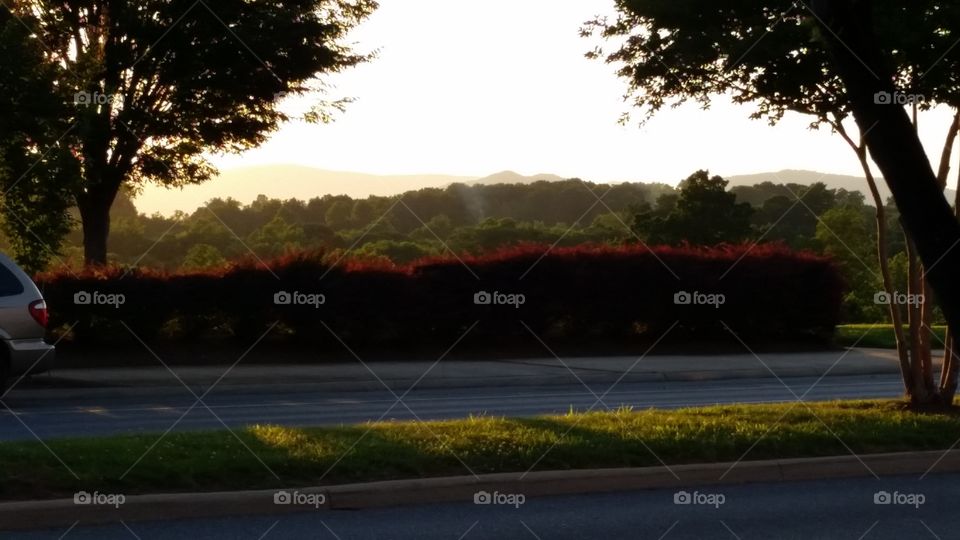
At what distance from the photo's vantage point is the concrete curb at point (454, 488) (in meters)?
7.90

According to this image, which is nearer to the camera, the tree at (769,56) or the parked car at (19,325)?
the tree at (769,56)

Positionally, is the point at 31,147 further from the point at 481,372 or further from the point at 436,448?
the point at 436,448

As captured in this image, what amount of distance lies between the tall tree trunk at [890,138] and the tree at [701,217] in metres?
37.7

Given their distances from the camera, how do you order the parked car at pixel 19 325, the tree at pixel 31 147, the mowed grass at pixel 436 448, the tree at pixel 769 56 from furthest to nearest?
the tree at pixel 31 147 < the parked car at pixel 19 325 < the tree at pixel 769 56 < the mowed grass at pixel 436 448

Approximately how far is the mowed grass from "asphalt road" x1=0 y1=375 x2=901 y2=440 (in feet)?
9.60

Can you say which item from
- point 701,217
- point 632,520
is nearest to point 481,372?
point 632,520

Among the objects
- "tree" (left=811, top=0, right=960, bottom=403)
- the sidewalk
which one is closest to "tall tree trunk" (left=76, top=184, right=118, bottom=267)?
the sidewalk

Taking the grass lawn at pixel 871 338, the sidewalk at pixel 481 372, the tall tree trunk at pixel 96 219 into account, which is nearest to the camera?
the sidewalk at pixel 481 372

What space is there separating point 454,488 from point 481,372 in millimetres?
12691

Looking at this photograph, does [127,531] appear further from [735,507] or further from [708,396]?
[708,396]

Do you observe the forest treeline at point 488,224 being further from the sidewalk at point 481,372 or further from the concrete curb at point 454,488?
the concrete curb at point 454,488

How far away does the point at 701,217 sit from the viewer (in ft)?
151

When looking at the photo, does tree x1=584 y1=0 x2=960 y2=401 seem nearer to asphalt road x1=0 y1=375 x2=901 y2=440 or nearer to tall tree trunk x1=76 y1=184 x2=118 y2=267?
asphalt road x1=0 y1=375 x2=901 y2=440

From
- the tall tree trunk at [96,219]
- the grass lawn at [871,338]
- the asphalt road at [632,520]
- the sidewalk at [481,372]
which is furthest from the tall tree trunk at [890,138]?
the grass lawn at [871,338]
